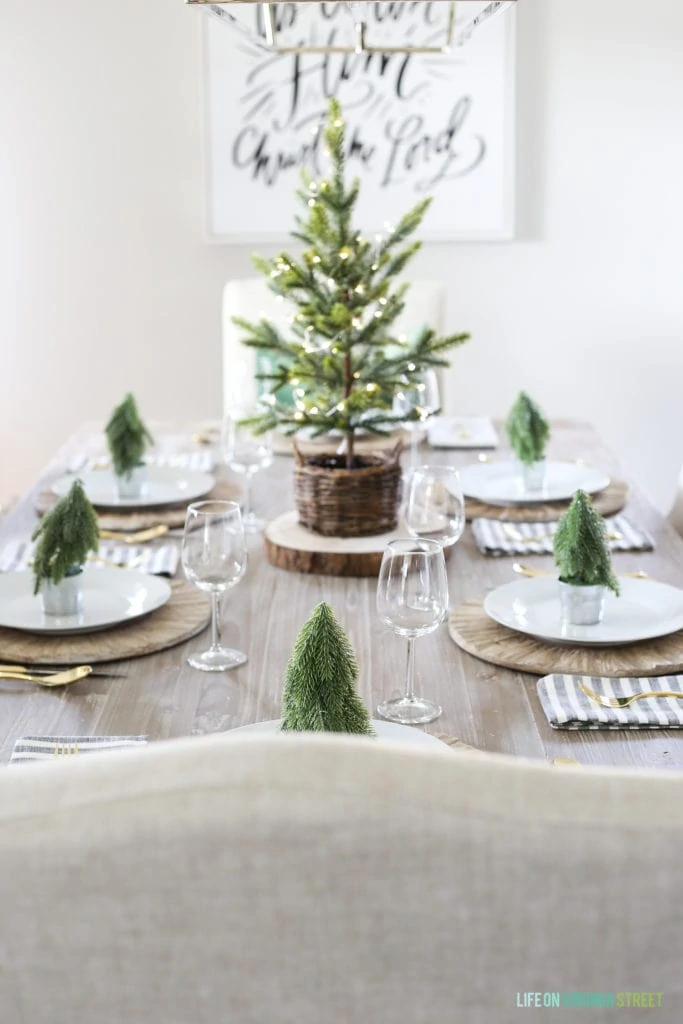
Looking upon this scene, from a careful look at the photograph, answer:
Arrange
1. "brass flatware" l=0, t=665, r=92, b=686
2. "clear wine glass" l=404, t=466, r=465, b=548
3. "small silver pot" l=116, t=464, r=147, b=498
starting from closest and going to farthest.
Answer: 1. "brass flatware" l=0, t=665, r=92, b=686
2. "clear wine glass" l=404, t=466, r=465, b=548
3. "small silver pot" l=116, t=464, r=147, b=498

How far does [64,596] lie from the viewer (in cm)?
164

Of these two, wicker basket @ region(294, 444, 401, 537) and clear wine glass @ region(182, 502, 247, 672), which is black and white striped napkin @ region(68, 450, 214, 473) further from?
clear wine glass @ region(182, 502, 247, 672)

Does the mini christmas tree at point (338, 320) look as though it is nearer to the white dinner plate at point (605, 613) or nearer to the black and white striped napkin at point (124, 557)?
the black and white striped napkin at point (124, 557)

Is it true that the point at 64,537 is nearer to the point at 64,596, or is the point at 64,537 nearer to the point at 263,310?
the point at 64,596

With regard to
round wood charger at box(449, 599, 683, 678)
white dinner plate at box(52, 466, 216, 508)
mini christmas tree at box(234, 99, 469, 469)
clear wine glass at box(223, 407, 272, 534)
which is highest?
mini christmas tree at box(234, 99, 469, 469)

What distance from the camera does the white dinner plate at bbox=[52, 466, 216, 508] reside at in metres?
2.24

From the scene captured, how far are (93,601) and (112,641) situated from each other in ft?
0.46

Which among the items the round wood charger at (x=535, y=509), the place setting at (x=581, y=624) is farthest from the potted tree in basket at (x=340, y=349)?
the place setting at (x=581, y=624)

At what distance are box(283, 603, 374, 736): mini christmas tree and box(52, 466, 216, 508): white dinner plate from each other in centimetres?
119

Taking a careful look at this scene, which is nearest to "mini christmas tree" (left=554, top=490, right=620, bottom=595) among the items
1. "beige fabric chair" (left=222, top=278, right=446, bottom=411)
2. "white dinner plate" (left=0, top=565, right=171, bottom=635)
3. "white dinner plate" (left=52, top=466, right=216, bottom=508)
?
"white dinner plate" (left=0, top=565, right=171, bottom=635)

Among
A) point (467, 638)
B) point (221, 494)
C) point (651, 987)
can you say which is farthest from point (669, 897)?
point (221, 494)

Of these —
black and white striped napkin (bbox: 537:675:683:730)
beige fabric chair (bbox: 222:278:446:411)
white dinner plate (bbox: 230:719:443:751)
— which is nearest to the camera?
white dinner plate (bbox: 230:719:443:751)

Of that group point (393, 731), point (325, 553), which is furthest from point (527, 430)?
point (393, 731)

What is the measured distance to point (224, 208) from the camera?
3.87 meters
